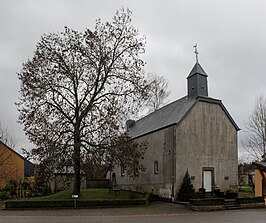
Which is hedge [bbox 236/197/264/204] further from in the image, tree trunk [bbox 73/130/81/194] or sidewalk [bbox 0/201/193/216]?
tree trunk [bbox 73/130/81/194]

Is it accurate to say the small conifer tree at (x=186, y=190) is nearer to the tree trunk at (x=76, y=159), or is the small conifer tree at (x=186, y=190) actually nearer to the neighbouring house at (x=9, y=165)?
the tree trunk at (x=76, y=159)

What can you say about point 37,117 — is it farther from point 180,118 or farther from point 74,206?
point 180,118

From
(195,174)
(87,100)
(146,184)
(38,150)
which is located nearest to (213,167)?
(195,174)

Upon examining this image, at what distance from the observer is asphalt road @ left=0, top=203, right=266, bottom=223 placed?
18672mm

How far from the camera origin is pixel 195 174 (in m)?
30.3

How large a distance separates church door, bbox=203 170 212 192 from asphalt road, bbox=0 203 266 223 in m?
5.19

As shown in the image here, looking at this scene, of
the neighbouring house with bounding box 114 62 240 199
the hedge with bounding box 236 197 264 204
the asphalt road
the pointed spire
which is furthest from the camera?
the pointed spire

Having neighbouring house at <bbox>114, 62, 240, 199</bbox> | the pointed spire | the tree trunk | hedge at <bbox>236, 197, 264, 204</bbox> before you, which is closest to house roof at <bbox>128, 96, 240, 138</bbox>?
neighbouring house at <bbox>114, 62, 240, 199</bbox>

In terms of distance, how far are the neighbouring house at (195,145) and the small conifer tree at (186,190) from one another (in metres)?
0.43

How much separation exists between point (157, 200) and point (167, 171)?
2.48 m

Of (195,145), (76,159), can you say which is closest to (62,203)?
(76,159)

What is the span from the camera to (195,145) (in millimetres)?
30828

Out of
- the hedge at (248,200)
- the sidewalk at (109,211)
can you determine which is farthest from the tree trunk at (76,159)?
the hedge at (248,200)

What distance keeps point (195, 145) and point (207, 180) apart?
2.95m
